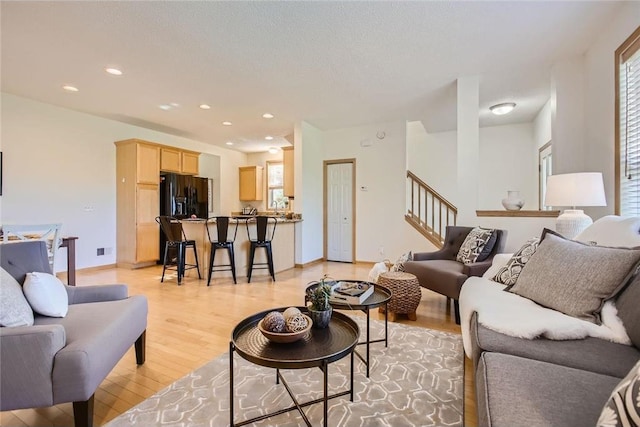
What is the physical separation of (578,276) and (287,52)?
295 centimetres

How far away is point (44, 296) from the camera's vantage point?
1.58 m

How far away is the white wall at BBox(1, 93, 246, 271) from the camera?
13.7ft

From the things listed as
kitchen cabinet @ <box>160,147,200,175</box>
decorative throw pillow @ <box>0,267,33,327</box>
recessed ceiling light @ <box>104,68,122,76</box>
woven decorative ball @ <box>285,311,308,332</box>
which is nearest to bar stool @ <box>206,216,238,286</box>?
recessed ceiling light @ <box>104,68,122,76</box>

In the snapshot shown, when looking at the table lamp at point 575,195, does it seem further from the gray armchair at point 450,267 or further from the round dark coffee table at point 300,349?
the round dark coffee table at point 300,349

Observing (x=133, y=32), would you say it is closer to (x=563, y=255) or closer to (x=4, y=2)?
(x=4, y=2)

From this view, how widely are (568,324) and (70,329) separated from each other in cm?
233

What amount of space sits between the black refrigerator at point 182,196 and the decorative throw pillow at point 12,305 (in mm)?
4364

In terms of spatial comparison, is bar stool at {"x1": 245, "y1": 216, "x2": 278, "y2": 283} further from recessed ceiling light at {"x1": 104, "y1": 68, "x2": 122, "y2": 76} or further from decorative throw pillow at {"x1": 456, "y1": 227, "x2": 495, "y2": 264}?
decorative throw pillow at {"x1": 456, "y1": 227, "x2": 495, "y2": 264}

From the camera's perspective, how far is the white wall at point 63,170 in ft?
13.7

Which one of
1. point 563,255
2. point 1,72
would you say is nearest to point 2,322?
point 563,255

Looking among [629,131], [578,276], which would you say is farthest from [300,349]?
[629,131]

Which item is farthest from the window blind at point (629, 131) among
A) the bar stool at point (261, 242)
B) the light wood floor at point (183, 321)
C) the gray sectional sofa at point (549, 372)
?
the bar stool at point (261, 242)

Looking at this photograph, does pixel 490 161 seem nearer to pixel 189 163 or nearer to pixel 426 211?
pixel 426 211

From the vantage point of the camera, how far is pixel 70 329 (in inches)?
58.4
